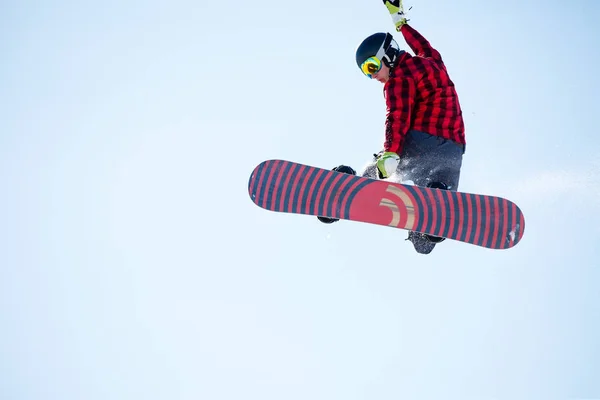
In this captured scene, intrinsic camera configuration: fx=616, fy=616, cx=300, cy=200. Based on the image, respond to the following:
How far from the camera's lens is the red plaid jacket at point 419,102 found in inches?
287

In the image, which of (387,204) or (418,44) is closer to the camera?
(387,204)

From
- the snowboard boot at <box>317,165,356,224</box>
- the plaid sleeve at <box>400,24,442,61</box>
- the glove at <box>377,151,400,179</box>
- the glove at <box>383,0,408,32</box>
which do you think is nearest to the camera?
the glove at <box>377,151,400,179</box>

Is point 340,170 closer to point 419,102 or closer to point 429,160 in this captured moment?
point 429,160

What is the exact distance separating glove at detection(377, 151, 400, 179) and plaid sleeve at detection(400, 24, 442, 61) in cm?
160

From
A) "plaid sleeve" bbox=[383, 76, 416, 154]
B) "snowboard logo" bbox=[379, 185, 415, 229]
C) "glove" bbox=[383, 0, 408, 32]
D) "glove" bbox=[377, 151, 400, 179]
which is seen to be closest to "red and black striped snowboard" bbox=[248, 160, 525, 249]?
"snowboard logo" bbox=[379, 185, 415, 229]

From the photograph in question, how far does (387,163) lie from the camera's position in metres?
7.20

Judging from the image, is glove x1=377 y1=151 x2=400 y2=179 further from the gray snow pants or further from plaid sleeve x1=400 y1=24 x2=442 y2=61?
plaid sleeve x1=400 y1=24 x2=442 y2=61

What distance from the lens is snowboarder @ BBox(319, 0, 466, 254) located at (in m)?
7.30

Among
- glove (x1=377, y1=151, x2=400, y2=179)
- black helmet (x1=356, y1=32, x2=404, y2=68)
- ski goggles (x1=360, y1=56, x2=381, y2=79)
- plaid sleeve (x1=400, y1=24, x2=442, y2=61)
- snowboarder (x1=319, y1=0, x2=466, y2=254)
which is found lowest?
glove (x1=377, y1=151, x2=400, y2=179)

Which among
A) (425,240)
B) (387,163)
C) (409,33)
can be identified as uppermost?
(409,33)

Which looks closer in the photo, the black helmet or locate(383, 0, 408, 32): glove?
the black helmet

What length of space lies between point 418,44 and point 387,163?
1.96 metres

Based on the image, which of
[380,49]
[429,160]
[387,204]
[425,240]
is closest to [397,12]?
[380,49]

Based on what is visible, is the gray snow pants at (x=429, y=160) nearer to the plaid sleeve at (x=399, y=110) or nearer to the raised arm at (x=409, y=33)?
the plaid sleeve at (x=399, y=110)
